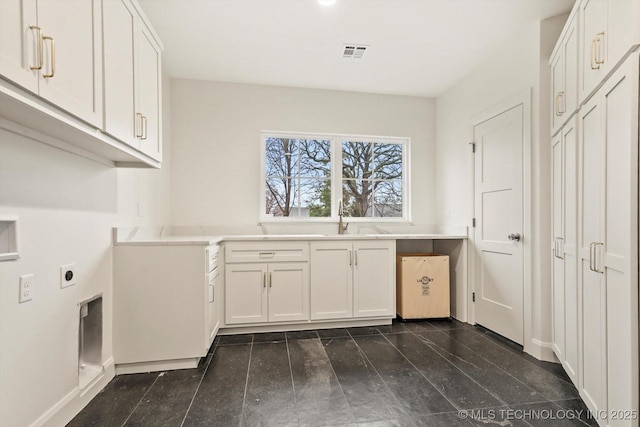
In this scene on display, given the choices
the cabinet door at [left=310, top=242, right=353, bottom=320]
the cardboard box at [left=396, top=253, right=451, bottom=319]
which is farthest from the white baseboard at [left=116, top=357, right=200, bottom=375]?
the cardboard box at [left=396, top=253, right=451, bottom=319]

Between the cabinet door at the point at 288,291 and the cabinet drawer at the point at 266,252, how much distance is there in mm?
68

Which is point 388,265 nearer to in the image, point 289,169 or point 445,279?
point 445,279

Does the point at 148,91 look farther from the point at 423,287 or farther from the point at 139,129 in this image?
the point at 423,287

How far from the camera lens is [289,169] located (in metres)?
3.73

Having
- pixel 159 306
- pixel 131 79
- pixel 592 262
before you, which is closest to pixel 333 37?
pixel 131 79

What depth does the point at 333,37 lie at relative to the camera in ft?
8.73

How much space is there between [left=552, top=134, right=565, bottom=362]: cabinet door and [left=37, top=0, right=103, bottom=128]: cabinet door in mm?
2706

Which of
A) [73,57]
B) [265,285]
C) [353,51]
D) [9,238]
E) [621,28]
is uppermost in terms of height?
[353,51]

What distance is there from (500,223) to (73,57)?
3128mm

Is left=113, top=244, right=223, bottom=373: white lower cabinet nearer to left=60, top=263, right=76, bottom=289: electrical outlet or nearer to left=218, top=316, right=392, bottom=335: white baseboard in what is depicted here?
left=60, top=263, right=76, bottom=289: electrical outlet

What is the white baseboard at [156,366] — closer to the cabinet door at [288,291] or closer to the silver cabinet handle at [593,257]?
the cabinet door at [288,291]

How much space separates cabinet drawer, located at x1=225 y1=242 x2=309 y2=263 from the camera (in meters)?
2.90

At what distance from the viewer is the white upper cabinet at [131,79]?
1.60 metres

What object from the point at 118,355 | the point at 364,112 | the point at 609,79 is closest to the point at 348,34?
the point at 364,112
